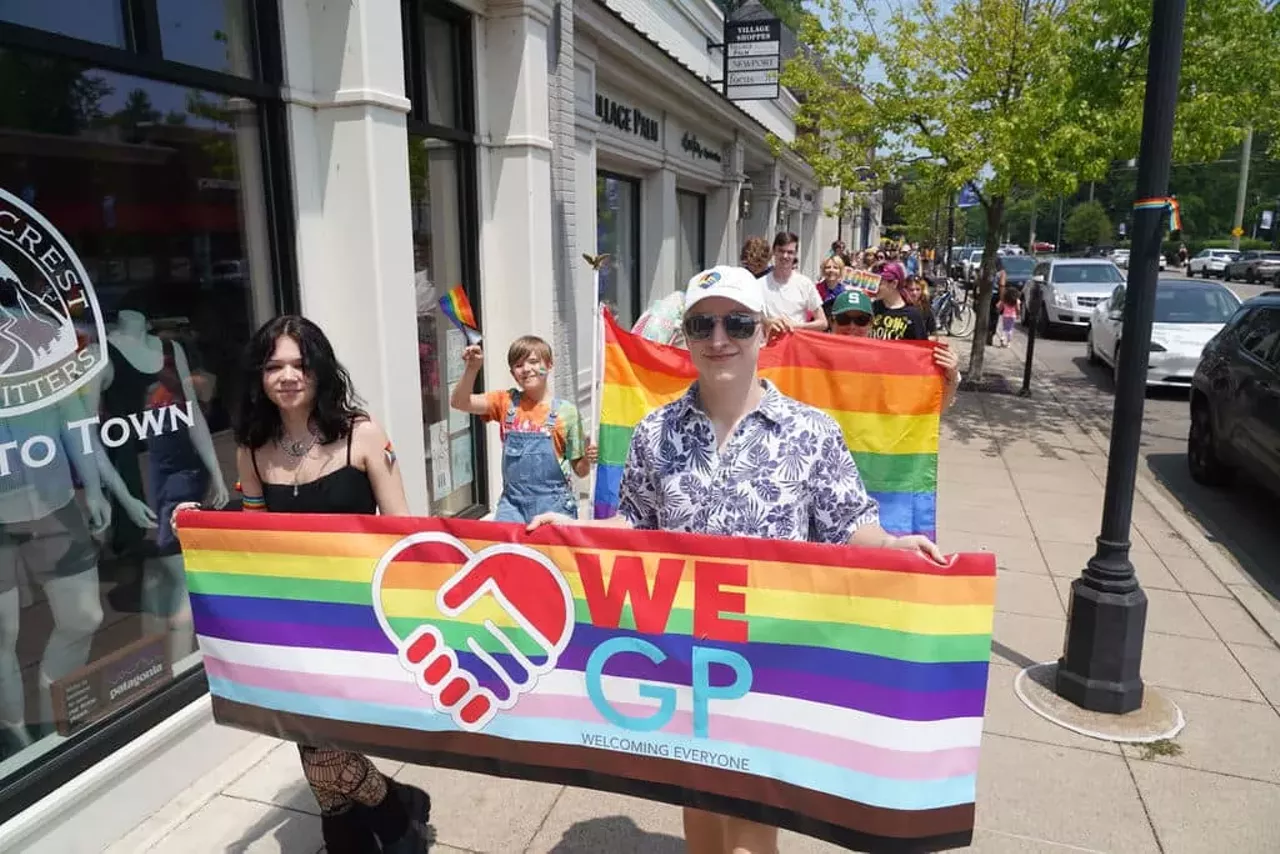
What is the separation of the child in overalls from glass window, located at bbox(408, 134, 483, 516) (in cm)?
140

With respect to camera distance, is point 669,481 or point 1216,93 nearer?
point 669,481

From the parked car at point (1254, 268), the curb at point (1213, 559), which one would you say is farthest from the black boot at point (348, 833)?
the parked car at point (1254, 268)

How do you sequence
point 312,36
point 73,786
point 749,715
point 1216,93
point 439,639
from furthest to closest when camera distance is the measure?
point 1216,93
point 312,36
point 73,786
point 439,639
point 749,715

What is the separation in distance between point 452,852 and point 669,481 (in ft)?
6.03

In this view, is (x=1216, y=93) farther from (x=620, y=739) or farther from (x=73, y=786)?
(x=73, y=786)

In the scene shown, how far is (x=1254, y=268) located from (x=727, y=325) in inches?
1943

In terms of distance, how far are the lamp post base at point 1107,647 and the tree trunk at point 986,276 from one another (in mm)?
9057

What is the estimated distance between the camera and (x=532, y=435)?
171 inches

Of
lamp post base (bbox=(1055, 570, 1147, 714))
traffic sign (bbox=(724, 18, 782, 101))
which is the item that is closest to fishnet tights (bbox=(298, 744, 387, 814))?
lamp post base (bbox=(1055, 570, 1147, 714))

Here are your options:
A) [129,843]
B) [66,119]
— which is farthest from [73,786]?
[66,119]

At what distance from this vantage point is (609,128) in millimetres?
9102

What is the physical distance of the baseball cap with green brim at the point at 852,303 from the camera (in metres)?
5.41

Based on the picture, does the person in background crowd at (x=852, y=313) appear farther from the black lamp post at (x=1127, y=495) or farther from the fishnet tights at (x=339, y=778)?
the fishnet tights at (x=339, y=778)

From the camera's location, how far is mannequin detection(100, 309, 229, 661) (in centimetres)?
347
